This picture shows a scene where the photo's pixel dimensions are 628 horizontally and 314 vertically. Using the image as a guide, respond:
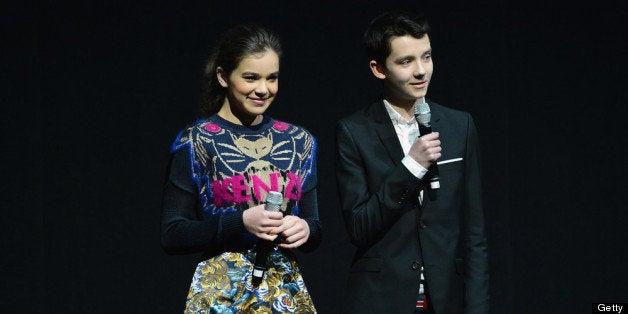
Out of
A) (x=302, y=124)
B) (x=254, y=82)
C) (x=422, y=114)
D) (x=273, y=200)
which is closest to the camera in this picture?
(x=273, y=200)

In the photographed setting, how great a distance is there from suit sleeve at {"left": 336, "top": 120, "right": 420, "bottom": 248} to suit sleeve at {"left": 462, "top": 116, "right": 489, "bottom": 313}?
6.9 inches

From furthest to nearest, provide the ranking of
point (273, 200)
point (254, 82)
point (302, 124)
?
point (302, 124)
point (254, 82)
point (273, 200)

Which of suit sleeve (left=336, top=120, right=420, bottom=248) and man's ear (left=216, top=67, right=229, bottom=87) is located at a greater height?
man's ear (left=216, top=67, right=229, bottom=87)

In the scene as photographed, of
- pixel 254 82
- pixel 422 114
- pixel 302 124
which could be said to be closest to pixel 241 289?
pixel 254 82

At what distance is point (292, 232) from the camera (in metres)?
2.64

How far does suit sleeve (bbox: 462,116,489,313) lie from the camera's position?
9.21 feet

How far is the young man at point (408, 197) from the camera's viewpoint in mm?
2752

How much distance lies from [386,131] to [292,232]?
1.46 feet

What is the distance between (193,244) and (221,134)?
314 millimetres

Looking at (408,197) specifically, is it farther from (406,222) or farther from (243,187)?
(243,187)

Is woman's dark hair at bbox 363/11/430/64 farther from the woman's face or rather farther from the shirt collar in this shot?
the woman's face

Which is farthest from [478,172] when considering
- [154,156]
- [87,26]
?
[87,26]

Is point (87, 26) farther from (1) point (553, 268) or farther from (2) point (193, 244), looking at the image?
(1) point (553, 268)

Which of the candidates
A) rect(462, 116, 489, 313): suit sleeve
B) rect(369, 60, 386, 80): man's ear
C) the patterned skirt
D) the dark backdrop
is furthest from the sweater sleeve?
the dark backdrop
